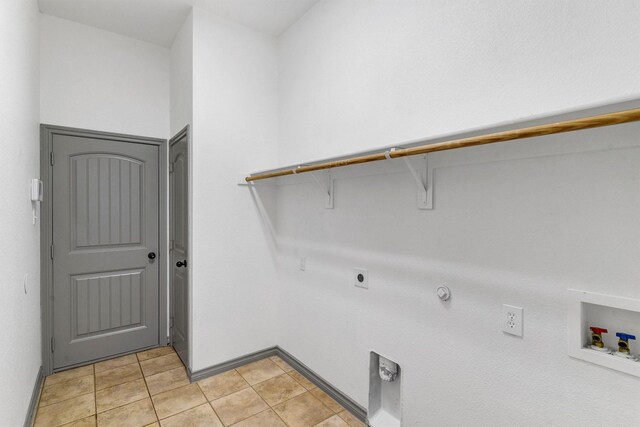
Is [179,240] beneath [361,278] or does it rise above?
above

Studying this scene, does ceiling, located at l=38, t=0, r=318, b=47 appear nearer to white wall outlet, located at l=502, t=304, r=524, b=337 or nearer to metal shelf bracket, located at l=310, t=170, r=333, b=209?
metal shelf bracket, located at l=310, t=170, r=333, b=209

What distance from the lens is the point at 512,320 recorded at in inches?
50.6

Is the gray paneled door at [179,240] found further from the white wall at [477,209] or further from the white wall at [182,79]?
the white wall at [477,209]

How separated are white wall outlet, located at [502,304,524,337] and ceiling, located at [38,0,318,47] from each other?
2.39 m

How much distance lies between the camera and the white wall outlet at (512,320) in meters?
1.26

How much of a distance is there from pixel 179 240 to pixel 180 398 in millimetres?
1260

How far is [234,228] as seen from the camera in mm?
2660

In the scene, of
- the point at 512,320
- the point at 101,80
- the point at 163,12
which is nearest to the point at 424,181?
the point at 512,320

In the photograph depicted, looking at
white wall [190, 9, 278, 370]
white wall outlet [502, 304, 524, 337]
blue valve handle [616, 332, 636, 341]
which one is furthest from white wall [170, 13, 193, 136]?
blue valve handle [616, 332, 636, 341]

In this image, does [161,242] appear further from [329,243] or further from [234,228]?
[329,243]

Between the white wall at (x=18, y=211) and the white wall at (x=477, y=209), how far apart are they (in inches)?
67.0

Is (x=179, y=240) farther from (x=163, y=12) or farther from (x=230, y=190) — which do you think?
(x=163, y=12)

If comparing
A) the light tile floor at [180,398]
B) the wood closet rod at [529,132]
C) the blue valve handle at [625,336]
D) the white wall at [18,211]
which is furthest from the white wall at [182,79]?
the blue valve handle at [625,336]

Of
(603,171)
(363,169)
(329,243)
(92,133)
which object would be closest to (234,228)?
(329,243)
